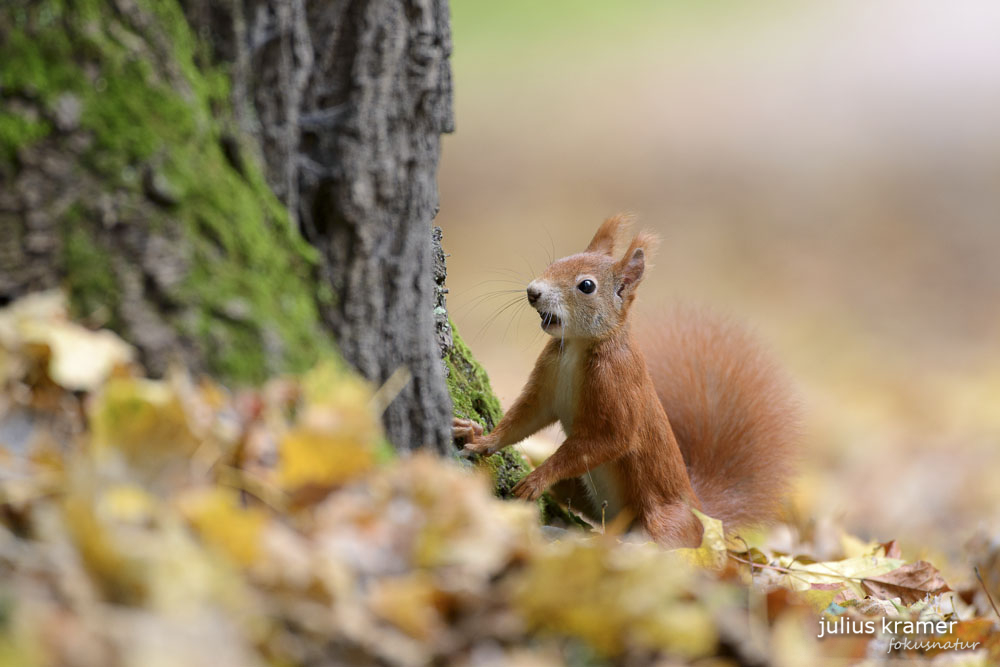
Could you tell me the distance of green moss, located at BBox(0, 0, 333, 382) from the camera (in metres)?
1.07

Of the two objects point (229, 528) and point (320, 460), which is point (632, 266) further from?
point (229, 528)

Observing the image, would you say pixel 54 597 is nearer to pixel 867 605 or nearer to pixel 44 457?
pixel 44 457

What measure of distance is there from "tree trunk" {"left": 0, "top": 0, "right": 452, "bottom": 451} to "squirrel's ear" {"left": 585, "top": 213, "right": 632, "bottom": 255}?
93 centimetres

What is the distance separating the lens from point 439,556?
89 centimetres

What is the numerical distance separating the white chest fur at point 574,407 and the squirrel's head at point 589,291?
0.16ft

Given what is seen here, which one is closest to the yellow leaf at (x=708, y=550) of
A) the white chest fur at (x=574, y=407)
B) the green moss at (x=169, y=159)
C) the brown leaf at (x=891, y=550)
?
the white chest fur at (x=574, y=407)

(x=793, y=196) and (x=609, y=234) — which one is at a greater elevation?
(x=793, y=196)

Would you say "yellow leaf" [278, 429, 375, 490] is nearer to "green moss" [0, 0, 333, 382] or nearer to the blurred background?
"green moss" [0, 0, 333, 382]

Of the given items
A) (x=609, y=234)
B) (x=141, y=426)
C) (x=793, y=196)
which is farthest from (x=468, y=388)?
(x=793, y=196)

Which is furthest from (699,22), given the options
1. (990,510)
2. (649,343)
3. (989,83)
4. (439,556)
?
(439,556)

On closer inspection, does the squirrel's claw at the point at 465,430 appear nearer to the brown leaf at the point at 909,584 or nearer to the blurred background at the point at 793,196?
the brown leaf at the point at 909,584

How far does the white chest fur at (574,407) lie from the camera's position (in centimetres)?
203

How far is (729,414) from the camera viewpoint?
220 centimetres

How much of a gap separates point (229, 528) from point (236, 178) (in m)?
0.53
